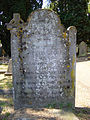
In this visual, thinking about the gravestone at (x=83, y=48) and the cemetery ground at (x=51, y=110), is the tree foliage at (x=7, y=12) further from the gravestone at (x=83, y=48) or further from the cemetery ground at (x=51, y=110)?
the cemetery ground at (x=51, y=110)

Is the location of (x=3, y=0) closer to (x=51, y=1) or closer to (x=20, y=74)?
(x=51, y=1)

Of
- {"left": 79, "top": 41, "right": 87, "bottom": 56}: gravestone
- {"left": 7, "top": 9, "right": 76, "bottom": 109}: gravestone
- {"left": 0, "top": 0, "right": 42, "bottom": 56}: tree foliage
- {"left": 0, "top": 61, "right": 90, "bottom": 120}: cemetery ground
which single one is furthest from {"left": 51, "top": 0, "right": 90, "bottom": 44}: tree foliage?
{"left": 7, "top": 9, "right": 76, "bottom": 109}: gravestone

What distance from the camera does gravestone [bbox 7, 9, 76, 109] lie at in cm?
385

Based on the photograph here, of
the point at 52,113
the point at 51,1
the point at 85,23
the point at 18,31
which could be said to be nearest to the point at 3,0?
the point at 51,1

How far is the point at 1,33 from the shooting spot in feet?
74.4

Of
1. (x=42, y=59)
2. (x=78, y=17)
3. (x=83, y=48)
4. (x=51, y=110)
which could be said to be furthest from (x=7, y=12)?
(x=51, y=110)

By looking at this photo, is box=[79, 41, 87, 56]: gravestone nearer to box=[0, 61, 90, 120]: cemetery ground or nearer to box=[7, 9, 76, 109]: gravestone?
box=[0, 61, 90, 120]: cemetery ground

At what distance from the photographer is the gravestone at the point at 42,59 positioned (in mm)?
3848

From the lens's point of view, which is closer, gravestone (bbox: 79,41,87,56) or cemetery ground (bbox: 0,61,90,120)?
cemetery ground (bbox: 0,61,90,120)

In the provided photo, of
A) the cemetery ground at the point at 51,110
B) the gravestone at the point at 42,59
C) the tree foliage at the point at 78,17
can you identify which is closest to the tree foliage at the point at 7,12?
the tree foliage at the point at 78,17

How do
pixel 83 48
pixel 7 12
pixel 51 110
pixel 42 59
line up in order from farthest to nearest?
pixel 83 48, pixel 7 12, pixel 42 59, pixel 51 110

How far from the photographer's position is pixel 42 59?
3.91 metres

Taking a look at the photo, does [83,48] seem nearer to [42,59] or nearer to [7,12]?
[7,12]

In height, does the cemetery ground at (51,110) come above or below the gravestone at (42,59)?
below
